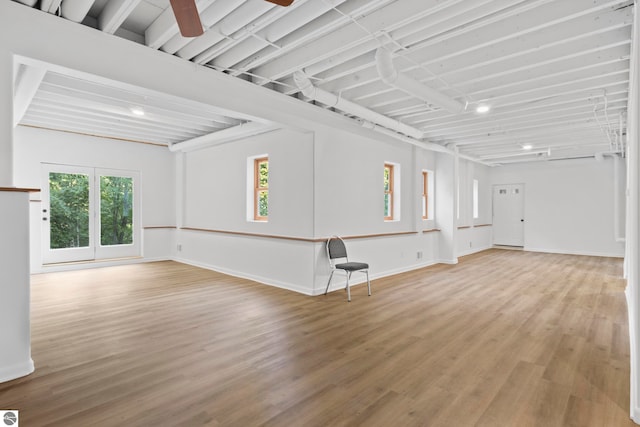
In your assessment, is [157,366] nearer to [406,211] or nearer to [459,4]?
[459,4]

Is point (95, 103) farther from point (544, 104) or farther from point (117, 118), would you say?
point (544, 104)

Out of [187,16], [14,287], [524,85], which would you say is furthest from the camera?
[524,85]

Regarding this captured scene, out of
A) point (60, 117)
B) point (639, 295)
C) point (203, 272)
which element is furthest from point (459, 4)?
point (60, 117)

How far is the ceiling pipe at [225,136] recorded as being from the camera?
546 centimetres

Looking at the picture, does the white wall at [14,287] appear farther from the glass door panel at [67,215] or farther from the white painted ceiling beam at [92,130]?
the glass door panel at [67,215]

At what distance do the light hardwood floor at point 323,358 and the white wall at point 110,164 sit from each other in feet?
7.43

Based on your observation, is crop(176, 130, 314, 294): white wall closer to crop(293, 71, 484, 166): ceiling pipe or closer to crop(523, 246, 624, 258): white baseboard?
crop(293, 71, 484, 166): ceiling pipe

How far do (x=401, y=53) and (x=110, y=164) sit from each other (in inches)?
261

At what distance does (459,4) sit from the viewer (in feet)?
8.55

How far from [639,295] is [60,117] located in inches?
299

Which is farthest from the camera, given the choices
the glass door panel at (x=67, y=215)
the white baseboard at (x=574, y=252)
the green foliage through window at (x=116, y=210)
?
the white baseboard at (x=574, y=252)

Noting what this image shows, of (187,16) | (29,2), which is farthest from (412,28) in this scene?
(29,2)

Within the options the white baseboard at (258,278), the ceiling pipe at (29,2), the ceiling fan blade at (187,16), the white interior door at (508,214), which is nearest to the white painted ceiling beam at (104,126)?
the white baseboard at (258,278)

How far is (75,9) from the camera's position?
2.65 metres
